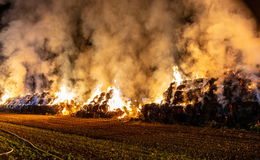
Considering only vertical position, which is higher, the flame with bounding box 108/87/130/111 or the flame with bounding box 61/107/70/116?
the flame with bounding box 108/87/130/111

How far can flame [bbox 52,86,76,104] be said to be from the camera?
70156mm

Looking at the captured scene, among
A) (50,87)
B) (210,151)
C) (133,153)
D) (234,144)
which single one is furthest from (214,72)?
(50,87)

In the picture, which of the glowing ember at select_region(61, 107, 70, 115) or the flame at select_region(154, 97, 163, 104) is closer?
the flame at select_region(154, 97, 163, 104)

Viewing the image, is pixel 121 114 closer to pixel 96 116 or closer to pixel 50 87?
pixel 96 116

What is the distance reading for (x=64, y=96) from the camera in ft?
237

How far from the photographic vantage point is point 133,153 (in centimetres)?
1570

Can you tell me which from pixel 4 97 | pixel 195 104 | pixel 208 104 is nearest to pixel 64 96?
pixel 4 97

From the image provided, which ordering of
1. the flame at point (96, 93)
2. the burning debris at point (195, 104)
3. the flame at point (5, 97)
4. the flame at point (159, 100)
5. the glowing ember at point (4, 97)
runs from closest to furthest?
the burning debris at point (195, 104) < the flame at point (159, 100) < the flame at point (96, 93) < the flame at point (5, 97) < the glowing ember at point (4, 97)

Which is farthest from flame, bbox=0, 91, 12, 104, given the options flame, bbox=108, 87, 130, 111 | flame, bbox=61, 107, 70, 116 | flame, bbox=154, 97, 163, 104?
flame, bbox=154, 97, 163, 104

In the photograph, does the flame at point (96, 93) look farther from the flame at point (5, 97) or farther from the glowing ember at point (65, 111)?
the flame at point (5, 97)

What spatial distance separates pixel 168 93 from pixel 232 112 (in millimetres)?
16416

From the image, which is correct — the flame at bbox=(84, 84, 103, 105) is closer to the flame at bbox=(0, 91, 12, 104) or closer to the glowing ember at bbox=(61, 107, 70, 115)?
the glowing ember at bbox=(61, 107, 70, 115)

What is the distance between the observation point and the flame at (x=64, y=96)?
70.2 meters

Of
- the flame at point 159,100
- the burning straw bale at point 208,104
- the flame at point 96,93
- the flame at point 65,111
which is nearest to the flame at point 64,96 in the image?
the flame at point 65,111
